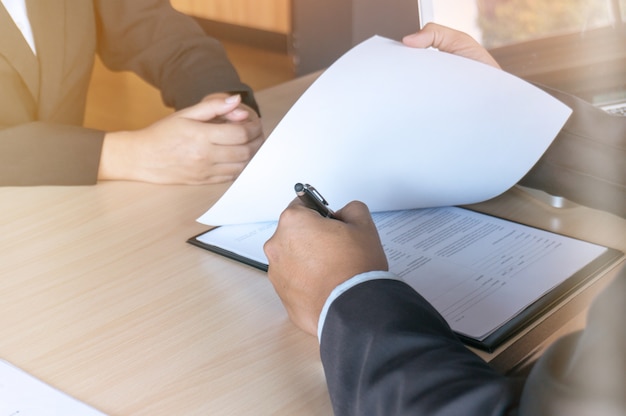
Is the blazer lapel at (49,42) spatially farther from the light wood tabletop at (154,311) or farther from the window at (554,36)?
the window at (554,36)

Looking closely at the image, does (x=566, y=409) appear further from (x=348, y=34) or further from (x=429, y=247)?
(x=348, y=34)

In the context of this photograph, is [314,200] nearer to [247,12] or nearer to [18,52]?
[18,52]

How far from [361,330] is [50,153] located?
68cm

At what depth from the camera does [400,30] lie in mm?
1335

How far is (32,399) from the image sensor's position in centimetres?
63

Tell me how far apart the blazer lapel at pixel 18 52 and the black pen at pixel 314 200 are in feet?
2.79

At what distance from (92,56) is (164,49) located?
173 millimetres

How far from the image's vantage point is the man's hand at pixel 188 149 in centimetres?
110

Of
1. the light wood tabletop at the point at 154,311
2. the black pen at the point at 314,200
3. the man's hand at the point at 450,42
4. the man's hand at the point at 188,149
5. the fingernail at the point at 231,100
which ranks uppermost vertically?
the man's hand at the point at 450,42

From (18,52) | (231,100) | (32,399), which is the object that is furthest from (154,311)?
(18,52)

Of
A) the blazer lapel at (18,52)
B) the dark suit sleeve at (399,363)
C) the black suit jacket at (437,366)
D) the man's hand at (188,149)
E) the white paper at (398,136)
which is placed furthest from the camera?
the blazer lapel at (18,52)

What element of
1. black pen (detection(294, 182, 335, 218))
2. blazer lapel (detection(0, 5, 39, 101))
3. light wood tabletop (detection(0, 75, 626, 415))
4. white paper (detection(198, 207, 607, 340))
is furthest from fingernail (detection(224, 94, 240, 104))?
blazer lapel (detection(0, 5, 39, 101))

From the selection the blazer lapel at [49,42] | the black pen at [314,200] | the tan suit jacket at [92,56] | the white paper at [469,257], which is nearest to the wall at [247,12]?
the tan suit jacket at [92,56]

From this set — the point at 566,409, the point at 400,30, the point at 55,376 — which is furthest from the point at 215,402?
the point at 400,30
